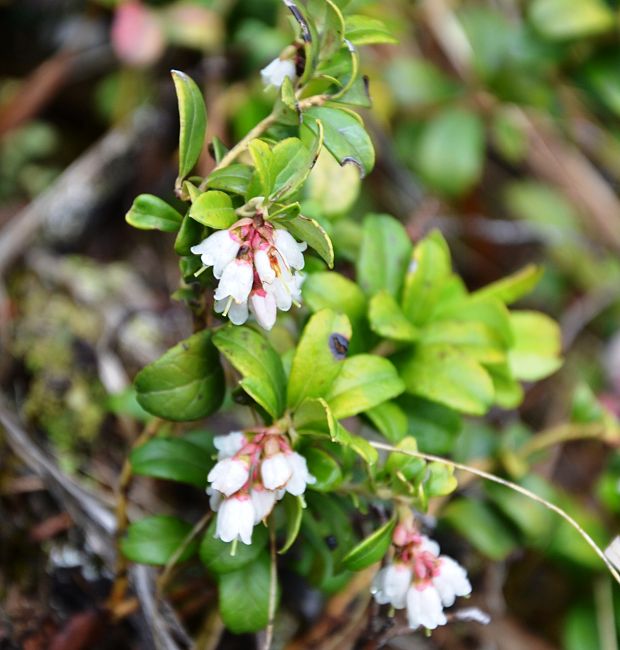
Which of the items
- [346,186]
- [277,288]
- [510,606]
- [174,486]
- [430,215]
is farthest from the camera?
[430,215]

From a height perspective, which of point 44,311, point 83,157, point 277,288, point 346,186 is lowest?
point 44,311

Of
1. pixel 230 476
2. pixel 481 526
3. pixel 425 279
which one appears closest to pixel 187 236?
pixel 230 476

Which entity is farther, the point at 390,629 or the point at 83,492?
the point at 83,492

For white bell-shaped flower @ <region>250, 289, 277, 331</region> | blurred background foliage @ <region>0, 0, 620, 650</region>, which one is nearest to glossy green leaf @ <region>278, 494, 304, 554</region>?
white bell-shaped flower @ <region>250, 289, 277, 331</region>

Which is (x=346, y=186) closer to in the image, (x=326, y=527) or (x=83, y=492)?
(x=326, y=527)

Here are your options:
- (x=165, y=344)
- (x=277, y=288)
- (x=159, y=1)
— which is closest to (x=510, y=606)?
(x=165, y=344)

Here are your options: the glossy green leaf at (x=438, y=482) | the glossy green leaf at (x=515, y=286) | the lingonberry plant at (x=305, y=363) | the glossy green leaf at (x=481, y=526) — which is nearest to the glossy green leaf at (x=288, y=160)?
the lingonberry plant at (x=305, y=363)

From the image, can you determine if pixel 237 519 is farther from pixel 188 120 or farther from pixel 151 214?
pixel 188 120
